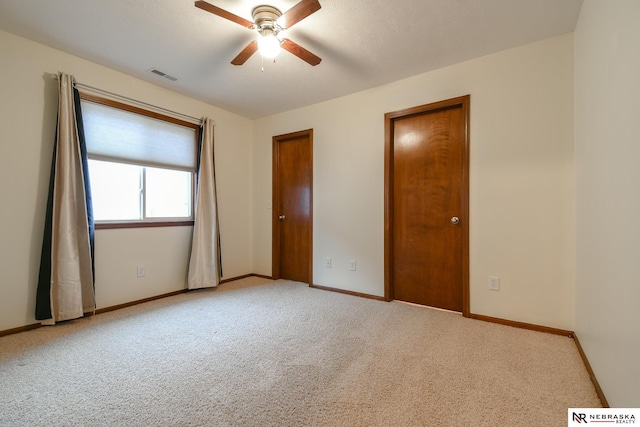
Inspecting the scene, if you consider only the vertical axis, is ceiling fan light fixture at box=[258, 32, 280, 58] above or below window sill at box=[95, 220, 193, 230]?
above

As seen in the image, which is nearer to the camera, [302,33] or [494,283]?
[302,33]

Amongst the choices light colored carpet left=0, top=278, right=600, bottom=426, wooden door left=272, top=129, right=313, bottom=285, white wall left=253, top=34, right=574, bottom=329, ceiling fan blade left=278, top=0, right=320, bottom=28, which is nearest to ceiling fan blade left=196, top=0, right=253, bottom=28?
ceiling fan blade left=278, top=0, right=320, bottom=28

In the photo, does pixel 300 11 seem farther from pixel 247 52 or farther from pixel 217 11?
pixel 247 52

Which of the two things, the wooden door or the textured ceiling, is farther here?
the wooden door

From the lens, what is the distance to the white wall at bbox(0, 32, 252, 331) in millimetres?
2115

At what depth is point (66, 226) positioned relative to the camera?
7.56ft

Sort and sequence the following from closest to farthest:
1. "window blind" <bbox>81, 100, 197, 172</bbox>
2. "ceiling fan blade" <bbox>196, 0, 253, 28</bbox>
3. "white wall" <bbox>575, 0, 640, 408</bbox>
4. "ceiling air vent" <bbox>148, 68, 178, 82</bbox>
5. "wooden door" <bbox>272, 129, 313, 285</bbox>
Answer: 1. "white wall" <bbox>575, 0, 640, 408</bbox>
2. "ceiling fan blade" <bbox>196, 0, 253, 28</bbox>
3. "window blind" <bbox>81, 100, 197, 172</bbox>
4. "ceiling air vent" <bbox>148, 68, 178, 82</bbox>
5. "wooden door" <bbox>272, 129, 313, 285</bbox>

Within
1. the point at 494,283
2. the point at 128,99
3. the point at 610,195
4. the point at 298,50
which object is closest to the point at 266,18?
the point at 298,50

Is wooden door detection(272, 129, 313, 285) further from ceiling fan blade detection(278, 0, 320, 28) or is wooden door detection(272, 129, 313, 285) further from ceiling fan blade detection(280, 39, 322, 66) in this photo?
ceiling fan blade detection(278, 0, 320, 28)

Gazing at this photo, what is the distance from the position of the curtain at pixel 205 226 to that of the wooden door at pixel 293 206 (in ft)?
2.79

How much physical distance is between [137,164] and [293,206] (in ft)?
6.19

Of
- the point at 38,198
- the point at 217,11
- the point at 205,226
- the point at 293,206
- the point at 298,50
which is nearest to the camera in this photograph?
the point at 217,11

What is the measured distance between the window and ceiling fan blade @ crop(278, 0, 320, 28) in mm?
2039

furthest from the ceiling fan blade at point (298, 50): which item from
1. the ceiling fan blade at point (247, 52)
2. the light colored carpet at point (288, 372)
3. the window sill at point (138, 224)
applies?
the window sill at point (138, 224)
